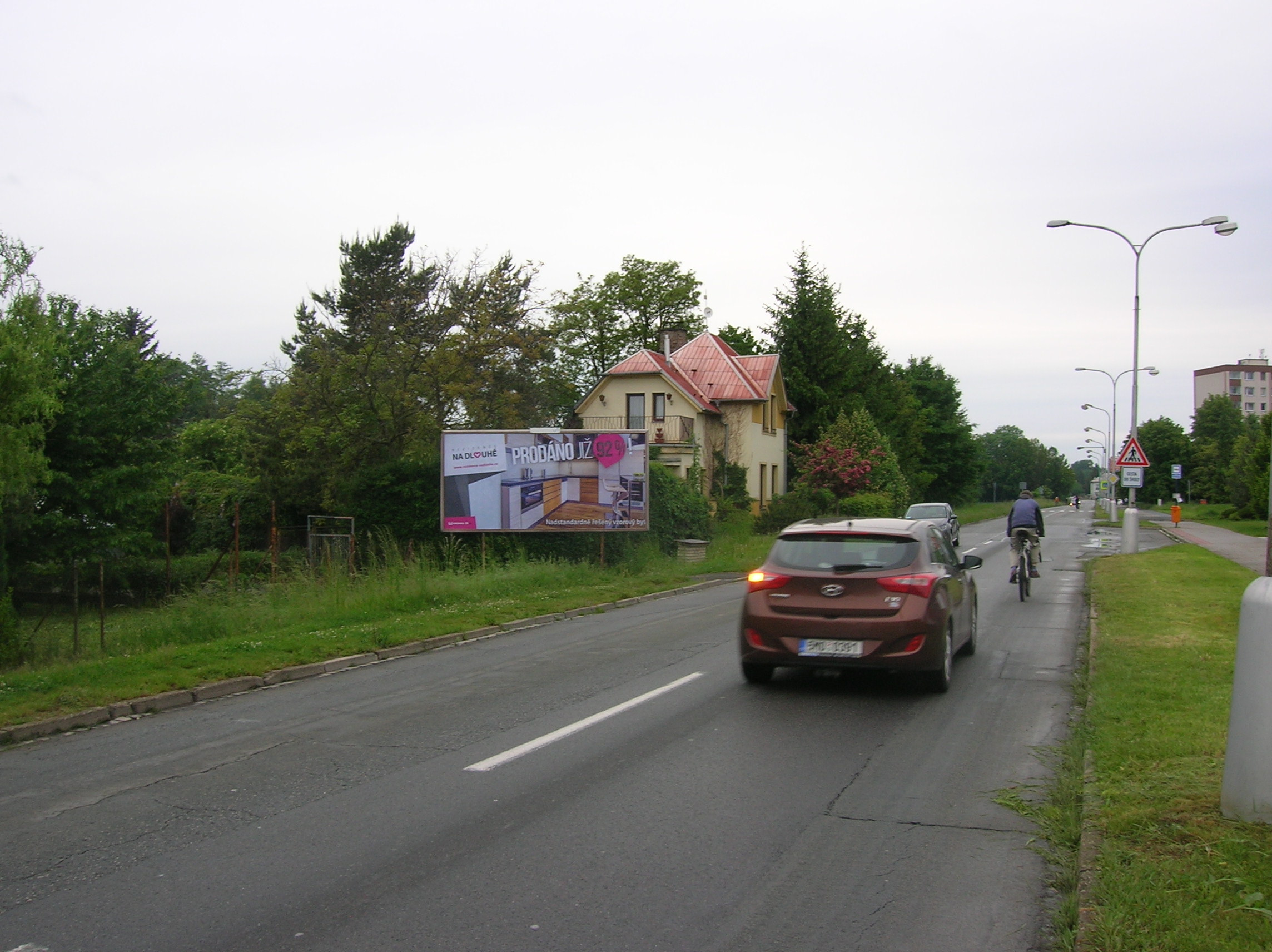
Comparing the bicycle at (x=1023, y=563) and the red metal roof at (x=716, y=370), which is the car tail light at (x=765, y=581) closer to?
the bicycle at (x=1023, y=563)

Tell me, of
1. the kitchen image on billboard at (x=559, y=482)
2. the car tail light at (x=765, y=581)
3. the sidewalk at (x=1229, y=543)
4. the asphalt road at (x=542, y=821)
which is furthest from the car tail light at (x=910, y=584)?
the kitchen image on billboard at (x=559, y=482)

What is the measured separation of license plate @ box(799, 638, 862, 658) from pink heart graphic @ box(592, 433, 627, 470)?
598 inches

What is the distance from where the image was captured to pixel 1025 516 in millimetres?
17672

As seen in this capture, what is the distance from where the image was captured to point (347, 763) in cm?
686

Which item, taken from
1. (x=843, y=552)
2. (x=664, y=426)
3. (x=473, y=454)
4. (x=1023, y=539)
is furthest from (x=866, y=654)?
(x=664, y=426)

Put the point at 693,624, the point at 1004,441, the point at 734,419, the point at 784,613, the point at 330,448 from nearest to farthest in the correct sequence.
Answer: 1. the point at 784,613
2. the point at 693,624
3. the point at 330,448
4. the point at 734,419
5. the point at 1004,441

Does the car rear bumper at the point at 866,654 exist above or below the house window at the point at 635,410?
below

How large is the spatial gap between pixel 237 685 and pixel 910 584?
6.34 m

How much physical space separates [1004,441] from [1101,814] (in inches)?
6906

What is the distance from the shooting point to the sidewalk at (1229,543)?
25.2 meters

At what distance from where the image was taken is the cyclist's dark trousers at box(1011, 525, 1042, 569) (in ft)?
57.2

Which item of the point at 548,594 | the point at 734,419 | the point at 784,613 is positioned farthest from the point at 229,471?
the point at 784,613

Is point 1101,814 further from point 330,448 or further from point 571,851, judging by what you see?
point 330,448

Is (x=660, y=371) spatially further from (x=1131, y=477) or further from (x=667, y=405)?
(x=1131, y=477)
